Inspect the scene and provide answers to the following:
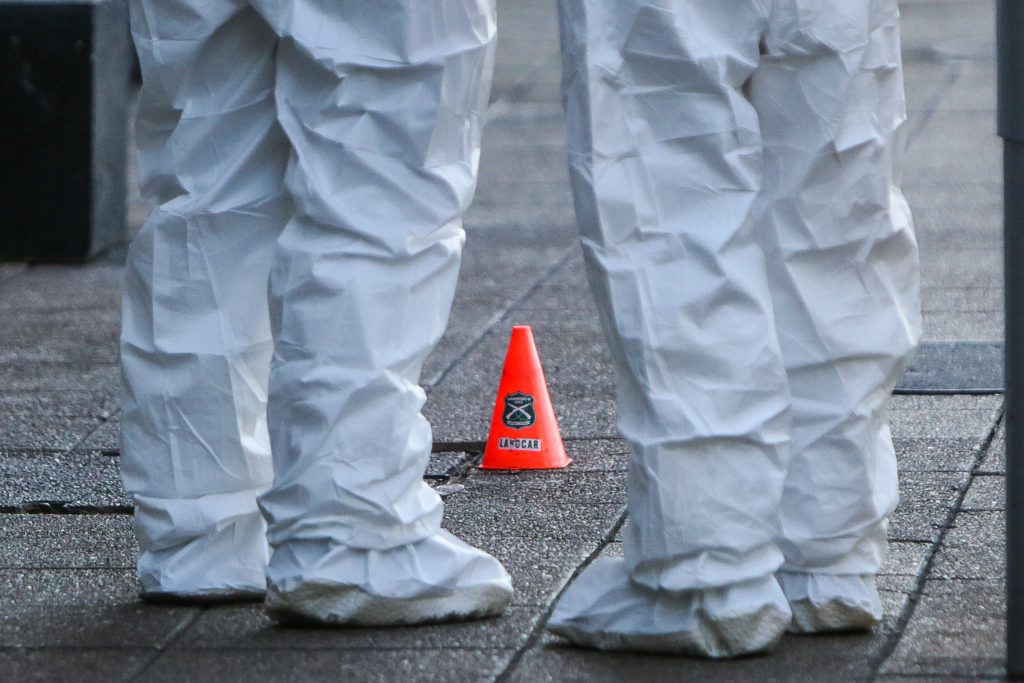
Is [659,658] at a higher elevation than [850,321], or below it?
below

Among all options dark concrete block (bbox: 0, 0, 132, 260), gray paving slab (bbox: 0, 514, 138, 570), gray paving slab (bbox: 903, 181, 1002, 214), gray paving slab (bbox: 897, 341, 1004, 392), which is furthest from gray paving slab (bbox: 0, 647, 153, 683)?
gray paving slab (bbox: 903, 181, 1002, 214)

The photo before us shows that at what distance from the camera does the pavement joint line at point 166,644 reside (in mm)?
3098

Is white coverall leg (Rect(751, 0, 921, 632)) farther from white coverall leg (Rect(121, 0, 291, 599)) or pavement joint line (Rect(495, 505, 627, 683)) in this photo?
white coverall leg (Rect(121, 0, 291, 599))

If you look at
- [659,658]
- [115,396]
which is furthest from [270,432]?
[115,396]

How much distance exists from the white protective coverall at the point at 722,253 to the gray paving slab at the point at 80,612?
807 millimetres

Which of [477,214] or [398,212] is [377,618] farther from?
[477,214]

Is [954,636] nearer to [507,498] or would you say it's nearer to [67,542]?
[507,498]

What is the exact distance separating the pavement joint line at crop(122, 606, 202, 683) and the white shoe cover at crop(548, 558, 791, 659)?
2.16 feet

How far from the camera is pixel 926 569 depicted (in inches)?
142

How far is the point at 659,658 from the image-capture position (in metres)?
3.09

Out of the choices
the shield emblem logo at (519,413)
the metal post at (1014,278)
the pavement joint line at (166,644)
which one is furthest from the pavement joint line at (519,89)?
the metal post at (1014,278)

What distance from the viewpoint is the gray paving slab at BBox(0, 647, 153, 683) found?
3.09 m

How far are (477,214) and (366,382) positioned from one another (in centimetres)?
542

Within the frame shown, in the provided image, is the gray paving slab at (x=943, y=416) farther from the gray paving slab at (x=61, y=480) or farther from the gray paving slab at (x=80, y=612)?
the gray paving slab at (x=80, y=612)
